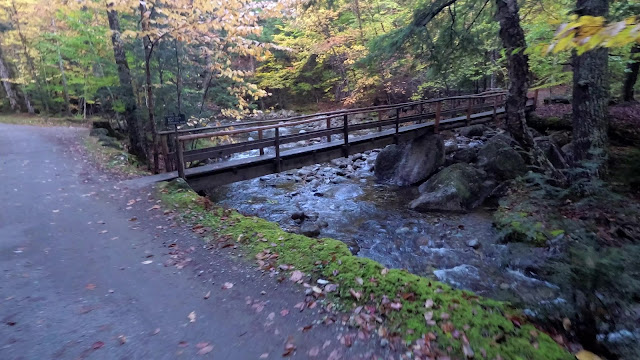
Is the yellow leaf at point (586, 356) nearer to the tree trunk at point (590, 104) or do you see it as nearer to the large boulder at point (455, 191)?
the tree trunk at point (590, 104)

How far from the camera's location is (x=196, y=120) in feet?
41.4

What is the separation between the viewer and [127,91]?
1128 cm

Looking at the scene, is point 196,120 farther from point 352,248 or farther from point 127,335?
point 127,335

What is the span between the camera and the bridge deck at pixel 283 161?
786 centimetres

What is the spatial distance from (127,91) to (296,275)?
1019 cm

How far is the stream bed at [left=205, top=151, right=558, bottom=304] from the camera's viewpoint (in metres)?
5.91

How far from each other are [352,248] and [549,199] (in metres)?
3.86

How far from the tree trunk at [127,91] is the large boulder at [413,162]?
8.83m

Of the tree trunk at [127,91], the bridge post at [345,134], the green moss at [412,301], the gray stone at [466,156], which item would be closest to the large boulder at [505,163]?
the gray stone at [466,156]

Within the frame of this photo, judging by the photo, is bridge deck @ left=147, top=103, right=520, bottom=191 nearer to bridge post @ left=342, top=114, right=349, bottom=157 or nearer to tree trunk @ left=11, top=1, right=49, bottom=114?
bridge post @ left=342, top=114, right=349, bottom=157

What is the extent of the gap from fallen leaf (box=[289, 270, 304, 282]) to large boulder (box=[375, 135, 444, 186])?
870 centimetres

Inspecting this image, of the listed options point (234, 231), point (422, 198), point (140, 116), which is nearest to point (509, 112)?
point (422, 198)

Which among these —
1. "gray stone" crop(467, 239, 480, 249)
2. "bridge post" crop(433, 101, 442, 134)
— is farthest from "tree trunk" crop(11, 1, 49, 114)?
"gray stone" crop(467, 239, 480, 249)

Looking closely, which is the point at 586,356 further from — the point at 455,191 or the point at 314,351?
the point at 455,191
